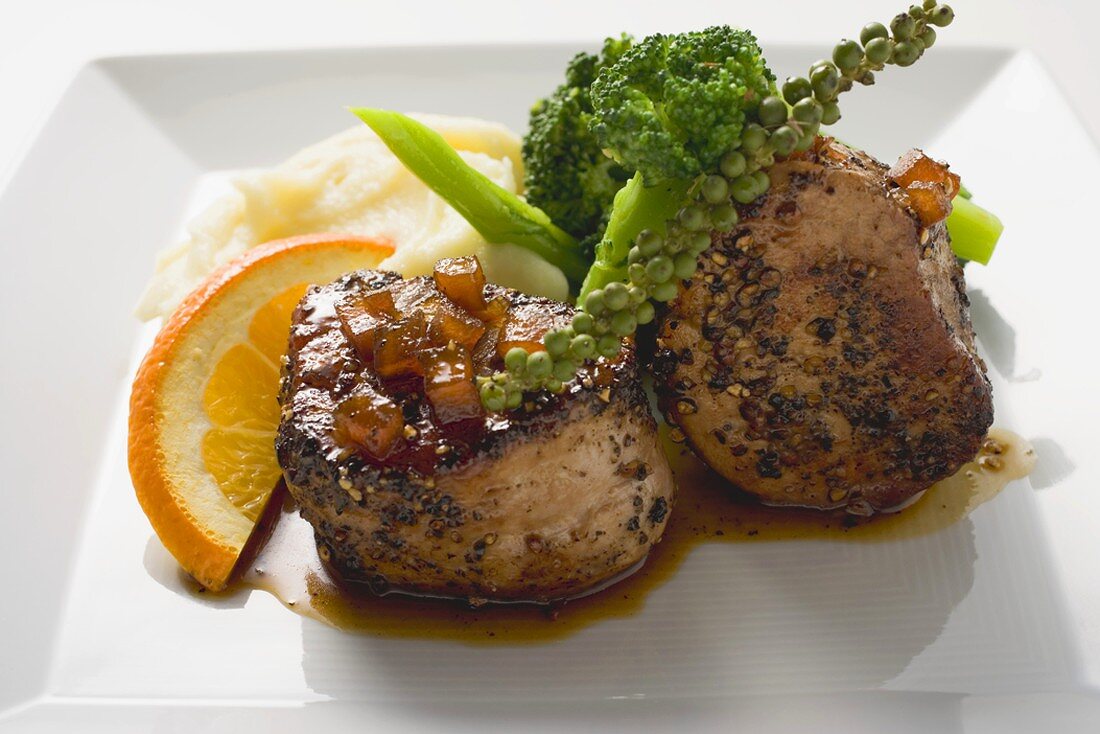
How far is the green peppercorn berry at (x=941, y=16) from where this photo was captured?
2510 mm

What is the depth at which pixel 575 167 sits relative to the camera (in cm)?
412

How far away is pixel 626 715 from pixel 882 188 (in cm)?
160

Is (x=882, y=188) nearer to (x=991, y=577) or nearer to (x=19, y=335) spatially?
(x=991, y=577)

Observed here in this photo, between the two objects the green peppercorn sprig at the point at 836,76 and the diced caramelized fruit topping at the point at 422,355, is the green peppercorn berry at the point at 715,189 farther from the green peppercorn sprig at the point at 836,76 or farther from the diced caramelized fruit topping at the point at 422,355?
the diced caramelized fruit topping at the point at 422,355

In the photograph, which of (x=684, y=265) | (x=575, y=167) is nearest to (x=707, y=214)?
(x=684, y=265)

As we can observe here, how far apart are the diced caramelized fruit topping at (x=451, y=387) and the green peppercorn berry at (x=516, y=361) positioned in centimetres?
16

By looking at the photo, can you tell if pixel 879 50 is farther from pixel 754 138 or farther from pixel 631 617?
pixel 631 617

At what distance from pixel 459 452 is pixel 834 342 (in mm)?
1135

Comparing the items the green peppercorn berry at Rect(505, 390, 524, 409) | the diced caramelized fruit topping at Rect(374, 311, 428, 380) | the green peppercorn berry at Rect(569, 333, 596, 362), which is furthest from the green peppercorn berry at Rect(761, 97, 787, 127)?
the diced caramelized fruit topping at Rect(374, 311, 428, 380)

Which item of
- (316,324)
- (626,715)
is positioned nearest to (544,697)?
(626,715)

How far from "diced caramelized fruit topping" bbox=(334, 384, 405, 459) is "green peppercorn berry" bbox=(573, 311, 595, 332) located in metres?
0.56

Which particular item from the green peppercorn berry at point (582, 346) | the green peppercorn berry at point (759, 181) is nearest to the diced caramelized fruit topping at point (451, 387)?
the green peppercorn berry at point (582, 346)

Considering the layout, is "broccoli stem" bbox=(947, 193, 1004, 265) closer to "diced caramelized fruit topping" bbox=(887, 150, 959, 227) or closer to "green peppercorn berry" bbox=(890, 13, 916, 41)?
"diced caramelized fruit topping" bbox=(887, 150, 959, 227)

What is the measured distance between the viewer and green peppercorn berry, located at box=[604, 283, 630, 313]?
2.62 m
